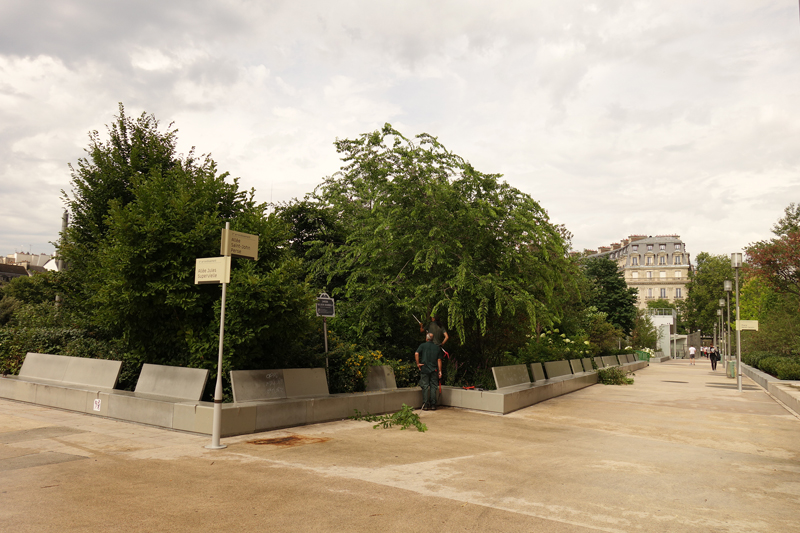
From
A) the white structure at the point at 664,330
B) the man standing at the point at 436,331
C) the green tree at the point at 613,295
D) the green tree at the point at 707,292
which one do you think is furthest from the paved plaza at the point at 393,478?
the green tree at the point at 707,292

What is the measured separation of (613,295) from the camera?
58250 millimetres

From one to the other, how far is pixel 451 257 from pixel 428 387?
10.6 feet

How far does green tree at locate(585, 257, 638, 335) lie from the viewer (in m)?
57.7

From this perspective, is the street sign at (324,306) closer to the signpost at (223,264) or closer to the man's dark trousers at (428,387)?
the signpost at (223,264)

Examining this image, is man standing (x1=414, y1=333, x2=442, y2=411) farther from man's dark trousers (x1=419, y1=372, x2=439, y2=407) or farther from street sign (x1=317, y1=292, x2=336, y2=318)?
street sign (x1=317, y1=292, x2=336, y2=318)

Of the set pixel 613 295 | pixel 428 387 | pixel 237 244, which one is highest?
pixel 613 295

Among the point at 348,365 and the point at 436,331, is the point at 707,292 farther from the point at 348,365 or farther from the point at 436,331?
the point at 348,365

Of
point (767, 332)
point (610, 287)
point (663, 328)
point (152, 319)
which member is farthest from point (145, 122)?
point (663, 328)

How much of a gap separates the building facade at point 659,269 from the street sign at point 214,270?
119730 millimetres

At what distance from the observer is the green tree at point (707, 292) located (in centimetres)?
9562

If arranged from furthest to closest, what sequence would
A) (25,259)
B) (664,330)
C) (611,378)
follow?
(25,259), (664,330), (611,378)

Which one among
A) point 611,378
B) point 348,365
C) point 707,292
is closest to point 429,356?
point 348,365

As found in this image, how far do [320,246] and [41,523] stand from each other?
14848 millimetres

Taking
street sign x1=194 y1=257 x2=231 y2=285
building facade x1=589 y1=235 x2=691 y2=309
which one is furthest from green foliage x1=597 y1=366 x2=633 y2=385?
building facade x1=589 y1=235 x2=691 y2=309
